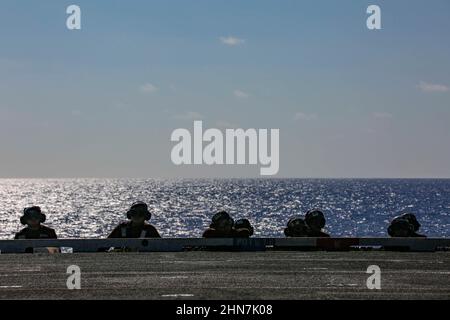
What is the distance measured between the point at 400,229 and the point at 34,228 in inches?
386

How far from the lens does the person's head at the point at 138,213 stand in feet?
79.3

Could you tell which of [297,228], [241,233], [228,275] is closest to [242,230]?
[241,233]

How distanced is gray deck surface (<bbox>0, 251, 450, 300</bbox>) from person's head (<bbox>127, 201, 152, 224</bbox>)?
2346 millimetres

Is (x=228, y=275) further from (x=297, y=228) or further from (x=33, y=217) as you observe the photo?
(x=297, y=228)

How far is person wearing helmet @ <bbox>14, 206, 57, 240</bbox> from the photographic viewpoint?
78.3ft

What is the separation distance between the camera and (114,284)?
15.6 meters

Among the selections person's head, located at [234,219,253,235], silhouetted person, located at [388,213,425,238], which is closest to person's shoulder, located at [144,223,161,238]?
person's head, located at [234,219,253,235]

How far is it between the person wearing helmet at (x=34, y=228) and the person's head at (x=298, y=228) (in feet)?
21.0

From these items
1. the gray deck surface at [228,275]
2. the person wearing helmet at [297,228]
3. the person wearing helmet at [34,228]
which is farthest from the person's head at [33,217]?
the person wearing helmet at [297,228]

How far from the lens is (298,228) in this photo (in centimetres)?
2548

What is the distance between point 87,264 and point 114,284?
368 cm

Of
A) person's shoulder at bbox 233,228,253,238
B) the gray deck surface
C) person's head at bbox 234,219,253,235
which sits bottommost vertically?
the gray deck surface

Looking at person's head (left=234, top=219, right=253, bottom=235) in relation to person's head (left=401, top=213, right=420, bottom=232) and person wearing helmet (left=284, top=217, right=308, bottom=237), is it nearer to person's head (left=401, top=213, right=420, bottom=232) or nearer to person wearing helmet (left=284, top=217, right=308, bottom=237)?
person wearing helmet (left=284, top=217, right=308, bottom=237)

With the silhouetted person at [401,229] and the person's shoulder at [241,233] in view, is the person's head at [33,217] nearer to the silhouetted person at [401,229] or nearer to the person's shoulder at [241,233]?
the person's shoulder at [241,233]
